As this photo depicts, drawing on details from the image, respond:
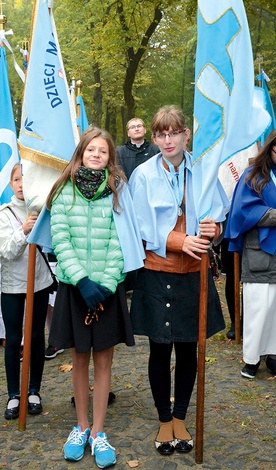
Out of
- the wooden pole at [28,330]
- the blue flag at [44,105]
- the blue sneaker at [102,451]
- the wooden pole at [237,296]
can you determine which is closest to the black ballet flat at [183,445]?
the blue sneaker at [102,451]

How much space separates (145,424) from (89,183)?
6.07 ft

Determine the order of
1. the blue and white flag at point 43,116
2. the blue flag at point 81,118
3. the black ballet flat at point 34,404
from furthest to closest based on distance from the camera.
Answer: the blue flag at point 81,118 < the black ballet flat at point 34,404 < the blue and white flag at point 43,116

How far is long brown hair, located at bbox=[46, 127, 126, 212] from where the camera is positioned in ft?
12.3

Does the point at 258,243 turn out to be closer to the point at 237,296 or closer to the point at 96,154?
the point at 237,296

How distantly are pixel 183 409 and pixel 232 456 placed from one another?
426 mm

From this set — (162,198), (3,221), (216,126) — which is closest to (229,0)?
(216,126)

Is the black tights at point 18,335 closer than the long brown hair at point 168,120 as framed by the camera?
No

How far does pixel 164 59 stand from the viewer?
25875 mm

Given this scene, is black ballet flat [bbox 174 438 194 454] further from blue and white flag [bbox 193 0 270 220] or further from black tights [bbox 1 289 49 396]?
blue and white flag [bbox 193 0 270 220]

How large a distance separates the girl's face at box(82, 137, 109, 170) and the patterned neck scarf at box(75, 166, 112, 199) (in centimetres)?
6

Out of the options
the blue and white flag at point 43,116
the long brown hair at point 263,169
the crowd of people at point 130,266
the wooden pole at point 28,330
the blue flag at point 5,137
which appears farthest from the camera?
the blue flag at point 5,137

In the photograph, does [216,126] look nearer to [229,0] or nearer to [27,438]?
[229,0]

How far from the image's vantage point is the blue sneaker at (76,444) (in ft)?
12.3

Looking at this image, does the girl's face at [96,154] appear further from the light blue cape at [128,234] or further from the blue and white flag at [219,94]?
the blue and white flag at [219,94]
